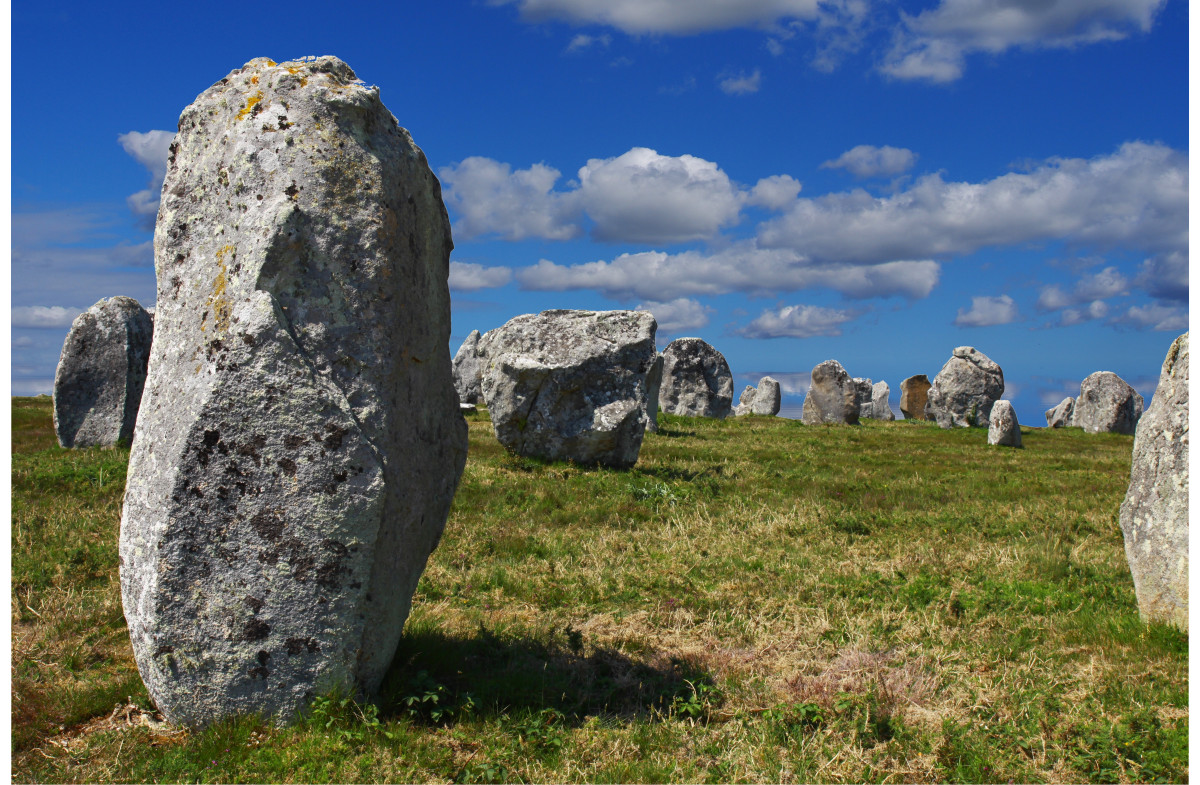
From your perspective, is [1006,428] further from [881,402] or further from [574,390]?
[881,402]

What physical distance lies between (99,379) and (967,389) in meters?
28.6

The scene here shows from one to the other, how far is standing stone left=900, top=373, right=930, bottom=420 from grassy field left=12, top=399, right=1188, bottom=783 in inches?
1169

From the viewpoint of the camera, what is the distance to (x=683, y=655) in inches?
245

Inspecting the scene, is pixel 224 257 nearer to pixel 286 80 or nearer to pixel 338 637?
pixel 286 80

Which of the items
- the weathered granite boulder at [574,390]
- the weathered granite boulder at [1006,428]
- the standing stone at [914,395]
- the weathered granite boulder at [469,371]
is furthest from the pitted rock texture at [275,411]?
the standing stone at [914,395]

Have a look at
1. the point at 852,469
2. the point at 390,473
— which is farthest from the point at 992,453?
the point at 390,473

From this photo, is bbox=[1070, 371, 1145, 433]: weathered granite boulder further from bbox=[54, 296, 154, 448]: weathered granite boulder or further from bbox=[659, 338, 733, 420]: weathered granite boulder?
bbox=[54, 296, 154, 448]: weathered granite boulder

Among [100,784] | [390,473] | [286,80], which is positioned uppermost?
[286,80]

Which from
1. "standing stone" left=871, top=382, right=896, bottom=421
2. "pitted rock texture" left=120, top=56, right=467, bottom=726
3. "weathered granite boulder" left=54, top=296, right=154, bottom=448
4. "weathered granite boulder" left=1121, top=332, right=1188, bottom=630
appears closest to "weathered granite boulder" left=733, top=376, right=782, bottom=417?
"standing stone" left=871, top=382, right=896, bottom=421

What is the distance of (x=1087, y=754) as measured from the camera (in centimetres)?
475

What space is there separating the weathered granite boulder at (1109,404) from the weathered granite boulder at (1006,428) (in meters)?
8.82

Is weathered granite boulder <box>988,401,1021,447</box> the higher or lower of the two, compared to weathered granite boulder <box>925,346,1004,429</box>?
lower

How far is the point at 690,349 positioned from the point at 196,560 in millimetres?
26569

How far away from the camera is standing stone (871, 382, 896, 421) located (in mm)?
43784
